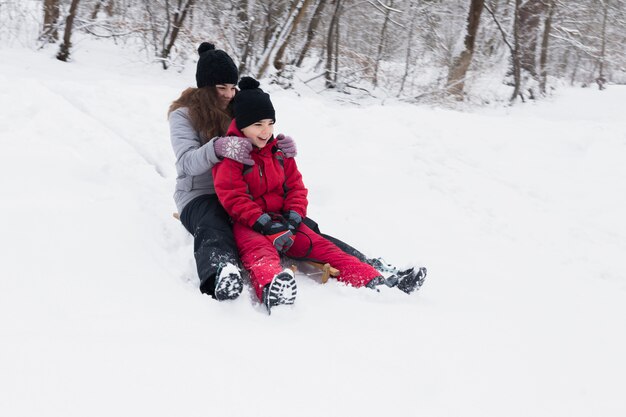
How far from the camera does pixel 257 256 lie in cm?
267

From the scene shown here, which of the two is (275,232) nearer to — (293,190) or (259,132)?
(293,190)

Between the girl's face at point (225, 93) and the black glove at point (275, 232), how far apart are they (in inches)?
34.1

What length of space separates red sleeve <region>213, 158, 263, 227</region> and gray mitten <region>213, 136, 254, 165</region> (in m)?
0.05

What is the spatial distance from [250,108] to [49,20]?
6176 millimetres

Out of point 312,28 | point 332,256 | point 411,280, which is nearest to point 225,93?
point 332,256

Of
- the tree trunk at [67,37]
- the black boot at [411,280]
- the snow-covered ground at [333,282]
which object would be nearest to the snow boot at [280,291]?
the snow-covered ground at [333,282]

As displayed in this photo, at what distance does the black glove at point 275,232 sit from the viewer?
2.78m

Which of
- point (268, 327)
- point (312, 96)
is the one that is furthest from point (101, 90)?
point (312, 96)

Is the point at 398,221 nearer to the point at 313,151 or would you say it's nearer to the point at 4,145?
the point at 313,151

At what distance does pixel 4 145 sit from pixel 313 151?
2668 mm

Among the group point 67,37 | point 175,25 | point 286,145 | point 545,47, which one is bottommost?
point 286,145

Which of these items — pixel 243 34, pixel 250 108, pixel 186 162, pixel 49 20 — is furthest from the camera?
pixel 243 34

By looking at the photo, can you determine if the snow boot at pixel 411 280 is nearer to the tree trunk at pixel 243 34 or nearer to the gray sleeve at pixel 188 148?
the gray sleeve at pixel 188 148

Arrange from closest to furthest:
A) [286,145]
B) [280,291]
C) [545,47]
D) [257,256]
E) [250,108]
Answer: [280,291] → [257,256] → [250,108] → [286,145] → [545,47]
